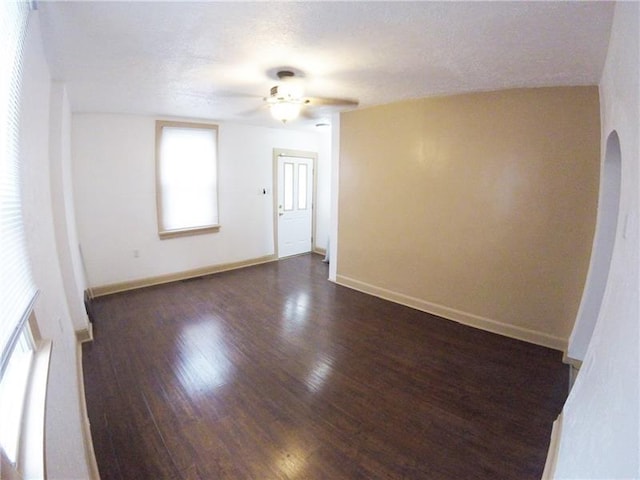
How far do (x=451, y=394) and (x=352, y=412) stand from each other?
2.60ft

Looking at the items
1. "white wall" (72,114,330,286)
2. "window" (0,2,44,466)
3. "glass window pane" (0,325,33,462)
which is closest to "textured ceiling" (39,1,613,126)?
"window" (0,2,44,466)

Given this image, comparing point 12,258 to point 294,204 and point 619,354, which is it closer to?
point 619,354

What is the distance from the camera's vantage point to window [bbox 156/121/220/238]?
171 inches

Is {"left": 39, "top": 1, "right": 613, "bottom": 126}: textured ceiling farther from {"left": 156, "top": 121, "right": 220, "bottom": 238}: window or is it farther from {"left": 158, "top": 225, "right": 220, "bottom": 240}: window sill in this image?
{"left": 158, "top": 225, "right": 220, "bottom": 240}: window sill

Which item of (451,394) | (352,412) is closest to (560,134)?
(451,394)

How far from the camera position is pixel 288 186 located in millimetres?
5832

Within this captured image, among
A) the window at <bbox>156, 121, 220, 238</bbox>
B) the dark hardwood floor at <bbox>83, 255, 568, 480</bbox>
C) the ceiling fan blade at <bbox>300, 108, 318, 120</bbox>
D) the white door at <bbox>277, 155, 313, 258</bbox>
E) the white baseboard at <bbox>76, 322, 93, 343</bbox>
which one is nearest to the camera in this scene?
the dark hardwood floor at <bbox>83, 255, 568, 480</bbox>

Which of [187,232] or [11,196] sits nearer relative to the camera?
[11,196]

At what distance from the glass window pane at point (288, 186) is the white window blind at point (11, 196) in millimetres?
4466

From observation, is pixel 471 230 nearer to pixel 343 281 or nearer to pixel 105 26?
pixel 343 281

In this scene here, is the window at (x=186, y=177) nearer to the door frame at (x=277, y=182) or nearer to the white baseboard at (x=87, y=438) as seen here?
the door frame at (x=277, y=182)

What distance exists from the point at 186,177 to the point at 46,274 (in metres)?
3.08

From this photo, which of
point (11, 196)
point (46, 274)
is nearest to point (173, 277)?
point (46, 274)

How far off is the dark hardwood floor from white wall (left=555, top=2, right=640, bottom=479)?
0.58 metres
